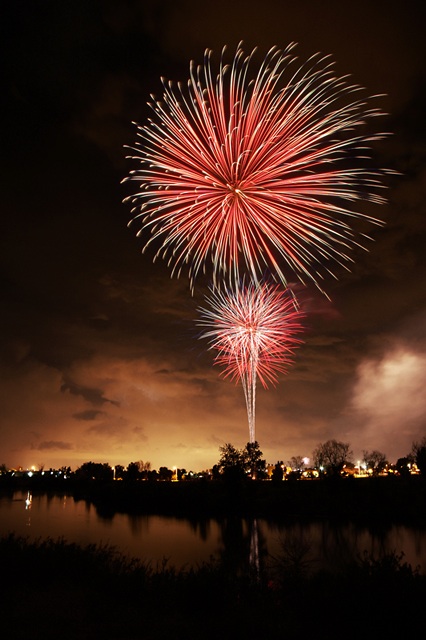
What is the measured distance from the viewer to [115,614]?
11.0 meters

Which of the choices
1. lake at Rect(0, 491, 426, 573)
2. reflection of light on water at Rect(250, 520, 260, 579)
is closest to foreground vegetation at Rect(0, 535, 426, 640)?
lake at Rect(0, 491, 426, 573)

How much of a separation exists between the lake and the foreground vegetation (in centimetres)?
871

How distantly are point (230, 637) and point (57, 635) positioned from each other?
3.36 metres

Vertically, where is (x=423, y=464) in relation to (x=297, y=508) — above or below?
above

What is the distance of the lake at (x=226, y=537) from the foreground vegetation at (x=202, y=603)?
28.6ft

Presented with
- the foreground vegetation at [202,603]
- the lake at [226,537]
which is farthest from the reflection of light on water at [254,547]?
the foreground vegetation at [202,603]

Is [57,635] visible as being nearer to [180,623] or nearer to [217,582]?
[180,623]

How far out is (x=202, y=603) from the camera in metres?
11.8

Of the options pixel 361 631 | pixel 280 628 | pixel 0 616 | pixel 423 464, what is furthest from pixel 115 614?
pixel 423 464

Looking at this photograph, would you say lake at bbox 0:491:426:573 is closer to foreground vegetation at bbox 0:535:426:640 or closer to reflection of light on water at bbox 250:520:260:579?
reflection of light on water at bbox 250:520:260:579

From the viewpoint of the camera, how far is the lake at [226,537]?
28.1 metres

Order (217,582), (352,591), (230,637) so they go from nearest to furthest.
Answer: (230,637), (352,591), (217,582)

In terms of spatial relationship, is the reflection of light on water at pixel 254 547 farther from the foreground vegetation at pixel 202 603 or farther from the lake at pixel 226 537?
the foreground vegetation at pixel 202 603

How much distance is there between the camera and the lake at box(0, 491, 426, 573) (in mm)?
28078
